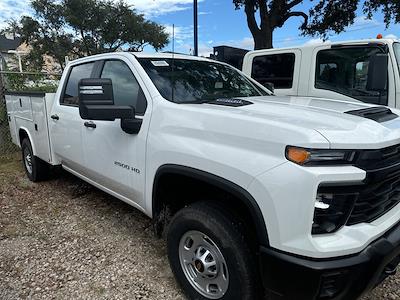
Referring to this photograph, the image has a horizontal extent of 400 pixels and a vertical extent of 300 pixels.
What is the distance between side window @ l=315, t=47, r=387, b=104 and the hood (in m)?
2.58

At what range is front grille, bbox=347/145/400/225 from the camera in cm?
196

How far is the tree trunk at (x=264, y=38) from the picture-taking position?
13.7 meters

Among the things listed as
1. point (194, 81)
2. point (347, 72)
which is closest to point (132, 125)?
point (194, 81)

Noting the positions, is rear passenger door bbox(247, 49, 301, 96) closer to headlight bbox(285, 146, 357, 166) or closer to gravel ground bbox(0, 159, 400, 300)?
gravel ground bbox(0, 159, 400, 300)

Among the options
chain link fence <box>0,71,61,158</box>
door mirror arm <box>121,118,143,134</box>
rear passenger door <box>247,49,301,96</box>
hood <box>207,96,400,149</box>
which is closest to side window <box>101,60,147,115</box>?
door mirror arm <box>121,118,143,134</box>

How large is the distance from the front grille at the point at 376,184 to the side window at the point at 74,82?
122 inches

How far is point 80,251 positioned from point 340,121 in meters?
2.62

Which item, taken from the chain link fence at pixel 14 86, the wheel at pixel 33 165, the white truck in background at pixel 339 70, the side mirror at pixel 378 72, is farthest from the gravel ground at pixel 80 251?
the chain link fence at pixel 14 86

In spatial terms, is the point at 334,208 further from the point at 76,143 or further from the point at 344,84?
the point at 344,84

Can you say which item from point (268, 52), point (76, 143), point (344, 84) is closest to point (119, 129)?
point (76, 143)

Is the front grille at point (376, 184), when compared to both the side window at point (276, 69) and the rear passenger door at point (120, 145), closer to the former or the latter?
the rear passenger door at point (120, 145)

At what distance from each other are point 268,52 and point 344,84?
158 cm

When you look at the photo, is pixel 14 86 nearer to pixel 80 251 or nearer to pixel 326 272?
pixel 80 251

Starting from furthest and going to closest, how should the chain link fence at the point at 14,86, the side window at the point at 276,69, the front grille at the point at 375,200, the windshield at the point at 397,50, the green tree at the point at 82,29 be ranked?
the green tree at the point at 82,29, the chain link fence at the point at 14,86, the side window at the point at 276,69, the windshield at the point at 397,50, the front grille at the point at 375,200
